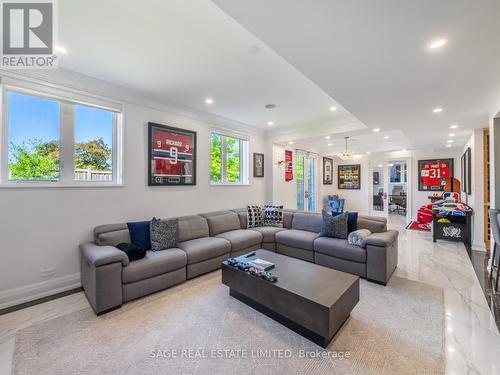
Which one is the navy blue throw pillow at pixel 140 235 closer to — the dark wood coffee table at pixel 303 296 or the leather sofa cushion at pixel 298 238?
the dark wood coffee table at pixel 303 296

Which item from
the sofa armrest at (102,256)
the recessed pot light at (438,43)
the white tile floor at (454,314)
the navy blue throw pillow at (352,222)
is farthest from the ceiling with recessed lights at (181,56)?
the white tile floor at (454,314)

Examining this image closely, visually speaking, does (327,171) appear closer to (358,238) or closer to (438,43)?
(358,238)

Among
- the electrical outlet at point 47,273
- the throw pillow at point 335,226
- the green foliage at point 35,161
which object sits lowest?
the electrical outlet at point 47,273

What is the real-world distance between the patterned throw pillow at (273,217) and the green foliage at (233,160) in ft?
3.61

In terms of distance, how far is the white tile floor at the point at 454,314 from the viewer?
175 centimetres

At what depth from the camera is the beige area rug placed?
170 centimetres

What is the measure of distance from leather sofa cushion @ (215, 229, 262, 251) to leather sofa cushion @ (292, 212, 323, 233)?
90 cm

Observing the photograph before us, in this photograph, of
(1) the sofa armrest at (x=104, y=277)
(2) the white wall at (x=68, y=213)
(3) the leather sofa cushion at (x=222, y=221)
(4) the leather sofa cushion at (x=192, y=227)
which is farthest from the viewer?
(3) the leather sofa cushion at (x=222, y=221)

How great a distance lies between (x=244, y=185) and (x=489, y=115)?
176 inches

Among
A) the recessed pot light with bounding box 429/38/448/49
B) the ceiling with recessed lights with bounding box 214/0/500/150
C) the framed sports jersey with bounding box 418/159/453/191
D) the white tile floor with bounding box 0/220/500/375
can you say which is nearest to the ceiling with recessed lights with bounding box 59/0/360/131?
the ceiling with recessed lights with bounding box 214/0/500/150

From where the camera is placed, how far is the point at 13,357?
5.90 ft

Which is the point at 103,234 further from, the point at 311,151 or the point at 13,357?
the point at 311,151

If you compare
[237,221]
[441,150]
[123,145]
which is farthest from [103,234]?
[441,150]

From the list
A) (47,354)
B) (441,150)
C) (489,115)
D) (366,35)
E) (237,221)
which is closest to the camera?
(366,35)
